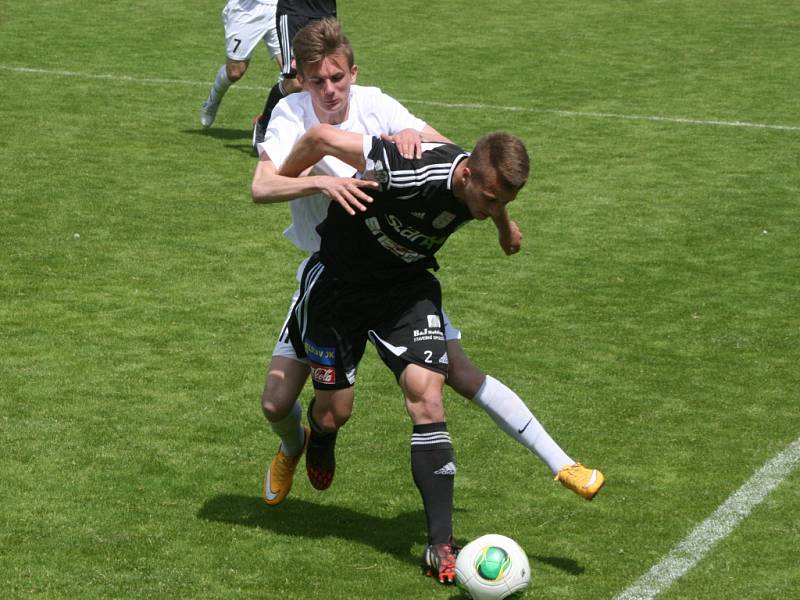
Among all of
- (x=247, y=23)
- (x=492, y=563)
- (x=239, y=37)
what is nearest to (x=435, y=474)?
(x=492, y=563)

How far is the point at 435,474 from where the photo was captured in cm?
568

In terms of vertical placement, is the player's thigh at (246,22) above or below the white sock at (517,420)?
below

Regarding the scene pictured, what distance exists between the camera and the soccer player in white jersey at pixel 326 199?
19.2ft

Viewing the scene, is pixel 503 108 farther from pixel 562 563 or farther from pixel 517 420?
pixel 562 563

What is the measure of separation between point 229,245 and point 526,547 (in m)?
5.24

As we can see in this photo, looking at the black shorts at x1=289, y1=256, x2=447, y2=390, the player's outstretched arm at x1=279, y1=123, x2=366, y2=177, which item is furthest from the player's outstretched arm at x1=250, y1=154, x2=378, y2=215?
the black shorts at x1=289, y1=256, x2=447, y2=390

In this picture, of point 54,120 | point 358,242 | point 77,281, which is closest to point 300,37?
point 358,242

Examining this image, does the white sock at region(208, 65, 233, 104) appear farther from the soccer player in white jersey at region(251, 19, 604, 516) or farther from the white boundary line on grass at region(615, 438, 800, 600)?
the white boundary line on grass at region(615, 438, 800, 600)

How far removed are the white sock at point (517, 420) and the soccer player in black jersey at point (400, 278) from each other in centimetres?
38

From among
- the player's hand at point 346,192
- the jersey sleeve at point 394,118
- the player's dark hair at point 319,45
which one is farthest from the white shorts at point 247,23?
the player's hand at point 346,192

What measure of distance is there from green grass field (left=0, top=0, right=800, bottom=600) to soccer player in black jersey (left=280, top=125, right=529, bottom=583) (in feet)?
1.68

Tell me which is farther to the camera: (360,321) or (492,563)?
(360,321)

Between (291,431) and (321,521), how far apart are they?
0.45m

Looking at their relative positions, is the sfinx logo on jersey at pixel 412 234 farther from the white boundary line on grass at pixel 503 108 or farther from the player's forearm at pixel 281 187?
the white boundary line on grass at pixel 503 108
